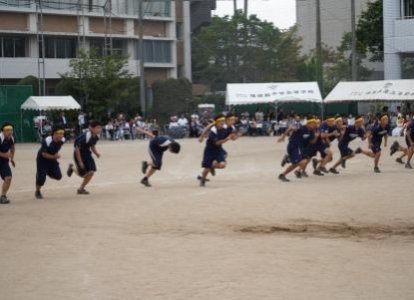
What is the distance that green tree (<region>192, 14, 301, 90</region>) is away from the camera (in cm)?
6725

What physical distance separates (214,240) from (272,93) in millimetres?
38110

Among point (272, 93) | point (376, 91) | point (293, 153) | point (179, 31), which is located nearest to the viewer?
point (293, 153)

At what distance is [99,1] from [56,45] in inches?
194

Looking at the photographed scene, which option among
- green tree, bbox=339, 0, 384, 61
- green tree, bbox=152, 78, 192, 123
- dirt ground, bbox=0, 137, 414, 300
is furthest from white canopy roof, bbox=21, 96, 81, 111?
dirt ground, bbox=0, 137, 414, 300

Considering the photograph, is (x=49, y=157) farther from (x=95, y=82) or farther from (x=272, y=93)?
(x=95, y=82)

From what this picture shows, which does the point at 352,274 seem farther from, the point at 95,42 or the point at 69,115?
the point at 95,42

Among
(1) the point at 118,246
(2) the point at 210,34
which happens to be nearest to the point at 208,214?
(1) the point at 118,246

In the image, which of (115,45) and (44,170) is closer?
(44,170)

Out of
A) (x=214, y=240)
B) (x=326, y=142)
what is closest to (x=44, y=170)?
(x=214, y=240)

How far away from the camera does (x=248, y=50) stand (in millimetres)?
68188

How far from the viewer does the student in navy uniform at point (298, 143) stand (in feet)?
67.5

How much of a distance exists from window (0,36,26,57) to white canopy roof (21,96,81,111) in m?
13.6

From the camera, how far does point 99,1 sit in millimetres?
64062

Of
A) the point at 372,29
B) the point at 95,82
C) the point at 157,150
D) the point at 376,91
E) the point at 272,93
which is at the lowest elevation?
the point at 157,150
